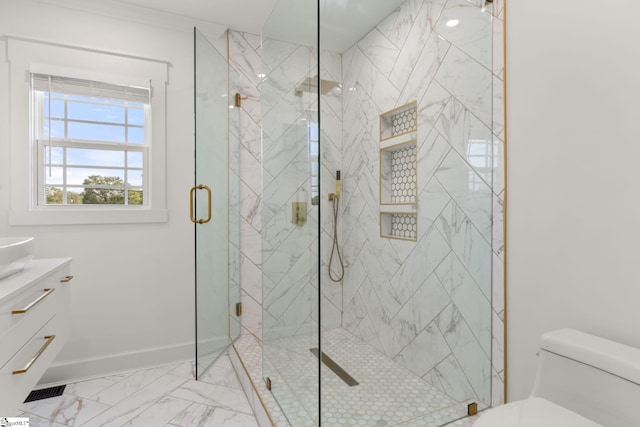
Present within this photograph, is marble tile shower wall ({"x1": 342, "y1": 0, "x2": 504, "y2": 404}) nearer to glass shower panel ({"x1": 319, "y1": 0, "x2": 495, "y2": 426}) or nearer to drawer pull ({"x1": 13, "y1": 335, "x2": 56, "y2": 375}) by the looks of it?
glass shower panel ({"x1": 319, "y1": 0, "x2": 495, "y2": 426})

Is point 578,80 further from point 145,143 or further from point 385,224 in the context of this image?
point 145,143

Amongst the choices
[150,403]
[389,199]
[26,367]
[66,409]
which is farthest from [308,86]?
[66,409]

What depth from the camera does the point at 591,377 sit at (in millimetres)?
1080

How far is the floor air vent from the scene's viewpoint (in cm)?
193

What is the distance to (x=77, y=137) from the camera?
88.0 inches

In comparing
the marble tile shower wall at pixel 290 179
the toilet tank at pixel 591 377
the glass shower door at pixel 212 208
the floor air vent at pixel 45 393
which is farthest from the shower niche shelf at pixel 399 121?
the floor air vent at pixel 45 393

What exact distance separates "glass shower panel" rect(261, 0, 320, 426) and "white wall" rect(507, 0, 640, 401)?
2.93 ft

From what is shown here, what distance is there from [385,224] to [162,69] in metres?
1.90

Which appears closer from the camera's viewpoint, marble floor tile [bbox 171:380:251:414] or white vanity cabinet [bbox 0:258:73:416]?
white vanity cabinet [bbox 0:258:73:416]

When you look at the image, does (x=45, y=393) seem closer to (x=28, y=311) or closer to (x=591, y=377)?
(x=28, y=311)

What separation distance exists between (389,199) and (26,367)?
1.89 meters

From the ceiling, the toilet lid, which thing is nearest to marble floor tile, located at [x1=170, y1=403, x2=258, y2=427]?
the toilet lid

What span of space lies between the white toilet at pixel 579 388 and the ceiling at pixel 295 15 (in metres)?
1.51

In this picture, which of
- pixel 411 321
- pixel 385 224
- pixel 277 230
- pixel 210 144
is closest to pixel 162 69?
pixel 210 144
